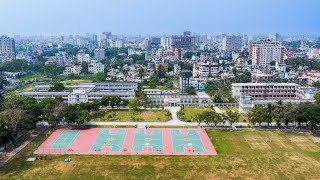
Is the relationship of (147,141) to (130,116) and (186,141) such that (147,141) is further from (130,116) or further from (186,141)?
(130,116)

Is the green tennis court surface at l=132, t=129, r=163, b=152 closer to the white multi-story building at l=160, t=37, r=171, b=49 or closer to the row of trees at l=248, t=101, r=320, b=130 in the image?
the row of trees at l=248, t=101, r=320, b=130

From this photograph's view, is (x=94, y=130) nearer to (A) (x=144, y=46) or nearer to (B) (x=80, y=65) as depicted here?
(B) (x=80, y=65)

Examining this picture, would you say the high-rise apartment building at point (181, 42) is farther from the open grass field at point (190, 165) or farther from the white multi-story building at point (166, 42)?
the open grass field at point (190, 165)

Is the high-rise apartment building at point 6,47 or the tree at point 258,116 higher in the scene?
the high-rise apartment building at point 6,47

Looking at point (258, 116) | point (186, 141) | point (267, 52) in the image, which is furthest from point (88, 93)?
point (267, 52)

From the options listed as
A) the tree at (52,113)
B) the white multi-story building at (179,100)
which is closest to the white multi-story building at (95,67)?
the white multi-story building at (179,100)

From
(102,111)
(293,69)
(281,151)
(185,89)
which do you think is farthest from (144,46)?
(281,151)
